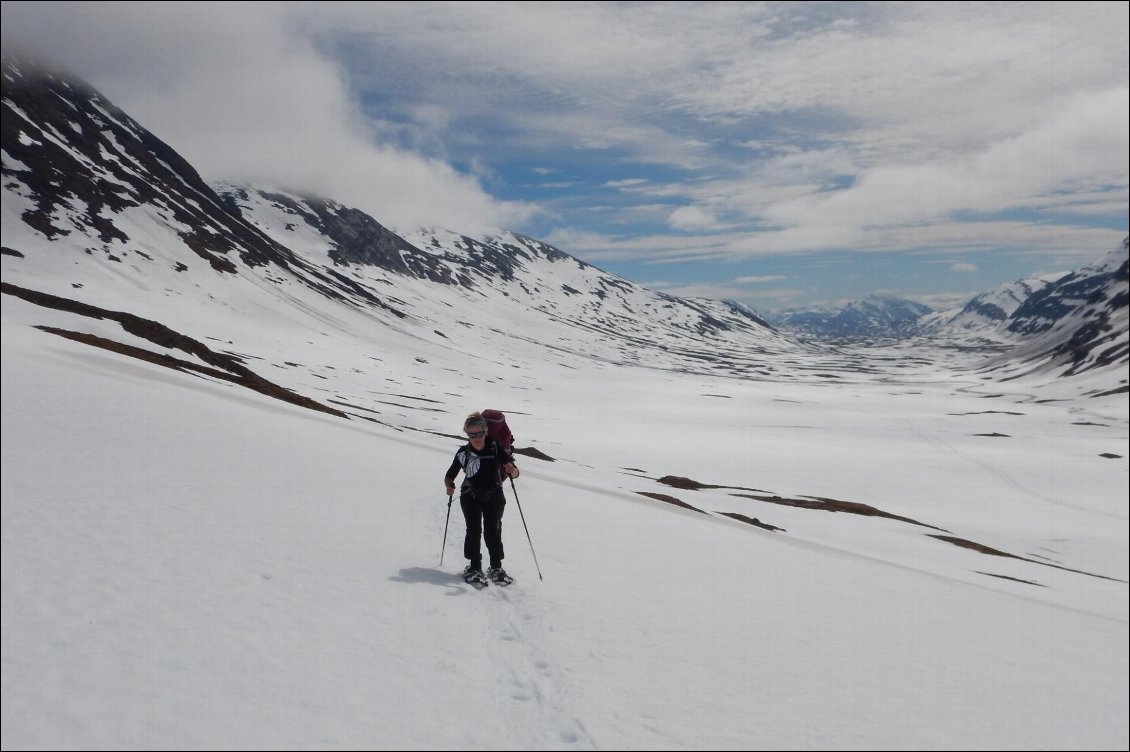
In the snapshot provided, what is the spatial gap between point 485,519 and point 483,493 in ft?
1.49

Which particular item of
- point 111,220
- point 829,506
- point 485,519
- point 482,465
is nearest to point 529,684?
point 485,519

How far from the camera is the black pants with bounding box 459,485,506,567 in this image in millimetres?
10945

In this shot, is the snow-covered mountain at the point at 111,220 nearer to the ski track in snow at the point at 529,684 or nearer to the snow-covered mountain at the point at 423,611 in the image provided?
the snow-covered mountain at the point at 423,611

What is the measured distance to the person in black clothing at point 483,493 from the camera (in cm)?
1092

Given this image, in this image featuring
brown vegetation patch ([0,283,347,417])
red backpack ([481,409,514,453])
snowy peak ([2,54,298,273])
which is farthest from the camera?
snowy peak ([2,54,298,273])

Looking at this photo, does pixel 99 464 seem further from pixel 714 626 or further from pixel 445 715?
pixel 714 626

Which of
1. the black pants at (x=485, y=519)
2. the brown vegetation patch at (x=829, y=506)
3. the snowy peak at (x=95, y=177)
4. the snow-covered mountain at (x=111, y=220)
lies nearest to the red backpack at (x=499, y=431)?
the black pants at (x=485, y=519)

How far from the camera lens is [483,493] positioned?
36.0 ft

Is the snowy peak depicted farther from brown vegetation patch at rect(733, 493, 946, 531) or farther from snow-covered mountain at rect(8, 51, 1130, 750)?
brown vegetation patch at rect(733, 493, 946, 531)

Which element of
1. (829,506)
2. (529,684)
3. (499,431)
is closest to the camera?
(529,684)

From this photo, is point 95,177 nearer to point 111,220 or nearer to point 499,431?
point 111,220

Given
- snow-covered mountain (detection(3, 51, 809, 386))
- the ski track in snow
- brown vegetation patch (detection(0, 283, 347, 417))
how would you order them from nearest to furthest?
the ski track in snow, brown vegetation patch (detection(0, 283, 347, 417)), snow-covered mountain (detection(3, 51, 809, 386))

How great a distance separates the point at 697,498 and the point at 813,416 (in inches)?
3934

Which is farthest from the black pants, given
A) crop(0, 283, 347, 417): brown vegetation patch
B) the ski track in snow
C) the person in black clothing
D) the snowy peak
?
the snowy peak
